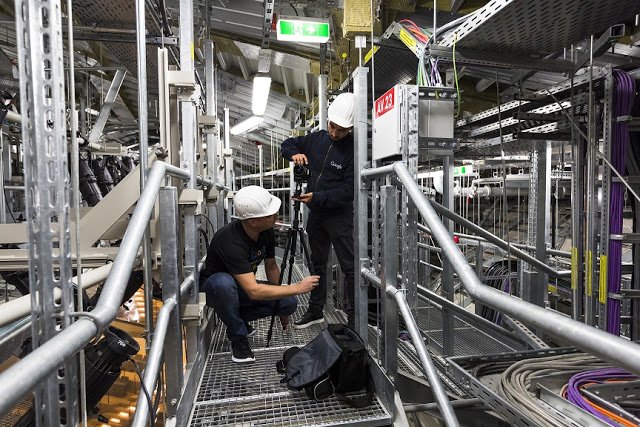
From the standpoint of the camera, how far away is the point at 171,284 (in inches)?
72.0

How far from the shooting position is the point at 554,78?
4.62m

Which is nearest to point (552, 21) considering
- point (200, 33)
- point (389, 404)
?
point (389, 404)

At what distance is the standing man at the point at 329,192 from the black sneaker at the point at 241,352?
2.22ft

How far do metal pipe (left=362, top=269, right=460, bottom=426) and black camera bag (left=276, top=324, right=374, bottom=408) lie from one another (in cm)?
44

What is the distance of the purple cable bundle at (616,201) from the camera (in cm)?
285

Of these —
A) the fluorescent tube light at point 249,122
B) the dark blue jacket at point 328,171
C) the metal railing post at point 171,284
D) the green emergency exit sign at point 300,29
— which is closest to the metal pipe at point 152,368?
the metal railing post at point 171,284

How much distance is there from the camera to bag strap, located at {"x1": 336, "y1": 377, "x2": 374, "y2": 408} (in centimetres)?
209

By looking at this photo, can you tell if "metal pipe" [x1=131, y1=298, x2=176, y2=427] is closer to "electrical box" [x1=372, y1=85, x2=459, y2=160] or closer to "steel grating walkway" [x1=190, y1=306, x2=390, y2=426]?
"steel grating walkway" [x1=190, y1=306, x2=390, y2=426]

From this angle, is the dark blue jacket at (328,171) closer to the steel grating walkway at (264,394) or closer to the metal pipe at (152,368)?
the steel grating walkway at (264,394)

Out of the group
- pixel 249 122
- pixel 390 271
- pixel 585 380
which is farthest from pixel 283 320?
pixel 249 122

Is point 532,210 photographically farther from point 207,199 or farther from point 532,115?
point 207,199

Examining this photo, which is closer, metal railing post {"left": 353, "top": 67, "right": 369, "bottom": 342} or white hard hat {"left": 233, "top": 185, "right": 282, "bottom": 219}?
metal railing post {"left": 353, "top": 67, "right": 369, "bottom": 342}

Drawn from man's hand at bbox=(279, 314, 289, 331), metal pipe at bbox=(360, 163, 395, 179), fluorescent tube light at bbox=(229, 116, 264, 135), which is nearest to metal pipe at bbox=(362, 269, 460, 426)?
metal pipe at bbox=(360, 163, 395, 179)

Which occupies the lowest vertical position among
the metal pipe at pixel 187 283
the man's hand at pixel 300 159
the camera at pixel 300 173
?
the metal pipe at pixel 187 283
